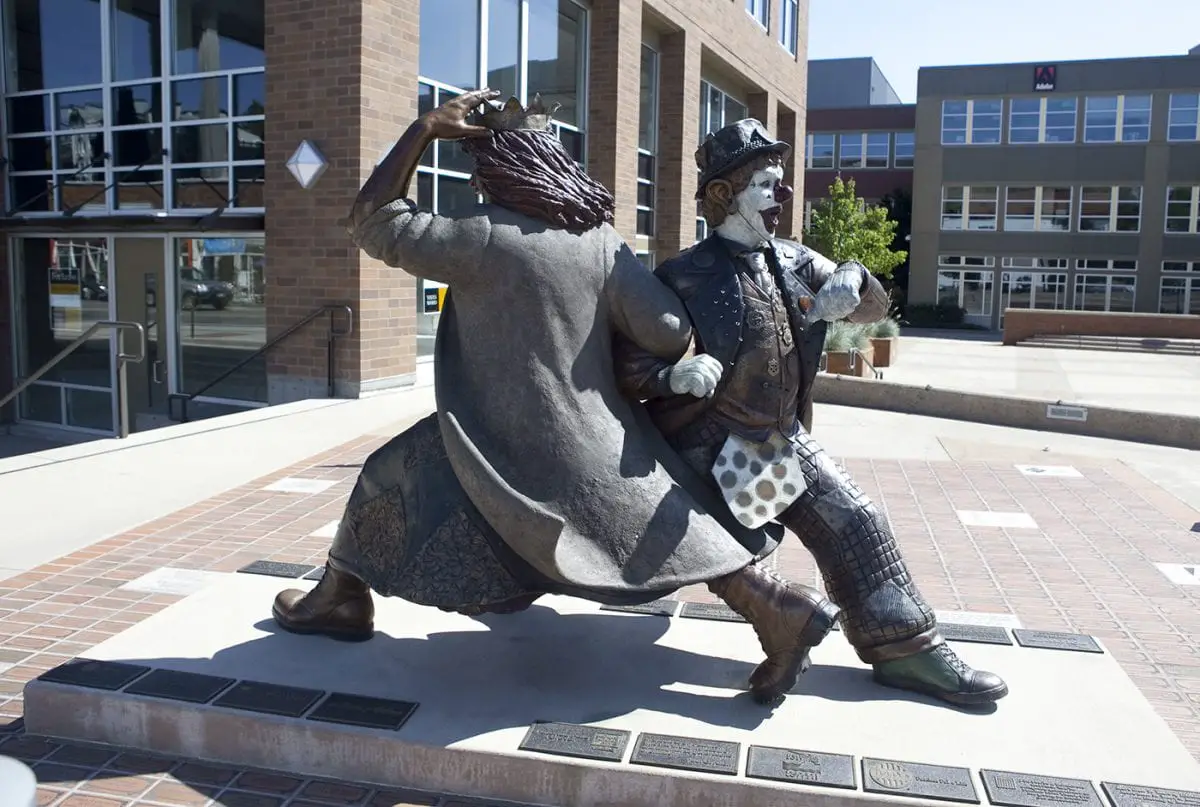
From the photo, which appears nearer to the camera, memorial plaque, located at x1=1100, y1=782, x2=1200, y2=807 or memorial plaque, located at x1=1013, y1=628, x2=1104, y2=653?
memorial plaque, located at x1=1100, y1=782, x2=1200, y2=807

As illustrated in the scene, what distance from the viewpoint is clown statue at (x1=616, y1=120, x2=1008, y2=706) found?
135 inches

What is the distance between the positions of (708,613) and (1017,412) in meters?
8.41

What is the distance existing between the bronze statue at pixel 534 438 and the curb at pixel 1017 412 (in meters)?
8.87

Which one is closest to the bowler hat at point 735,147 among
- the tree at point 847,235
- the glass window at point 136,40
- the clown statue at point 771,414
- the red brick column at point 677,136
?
the clown statue at point 771,414

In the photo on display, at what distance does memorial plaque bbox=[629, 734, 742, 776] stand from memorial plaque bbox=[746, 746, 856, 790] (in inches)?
2.4

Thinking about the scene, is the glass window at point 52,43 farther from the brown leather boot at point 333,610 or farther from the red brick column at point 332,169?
the brown leather boot at point 333,610

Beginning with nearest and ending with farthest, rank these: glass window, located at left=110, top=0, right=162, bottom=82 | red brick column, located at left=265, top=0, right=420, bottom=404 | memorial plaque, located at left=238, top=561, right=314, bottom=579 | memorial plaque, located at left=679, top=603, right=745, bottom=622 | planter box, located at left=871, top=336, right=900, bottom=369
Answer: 1. memorial plaque, located at left=679, top=603, right=745, bottom=622
2. memorial plaque, located at left=238, top=561, right=314, bottom=579
3. red brick column, located at left=265, top=0, right=420, bottom=404
4. glass window, located at left=110, top=0, right=162, bottom=82
5. planter box, located at left=871, top=336, right=900, bottom=369

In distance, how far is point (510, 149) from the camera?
3451 mm

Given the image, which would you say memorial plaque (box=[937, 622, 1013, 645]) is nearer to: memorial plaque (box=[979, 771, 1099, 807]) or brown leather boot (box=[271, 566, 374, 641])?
memorial plaque (box=[979, 771, 1099, 807])

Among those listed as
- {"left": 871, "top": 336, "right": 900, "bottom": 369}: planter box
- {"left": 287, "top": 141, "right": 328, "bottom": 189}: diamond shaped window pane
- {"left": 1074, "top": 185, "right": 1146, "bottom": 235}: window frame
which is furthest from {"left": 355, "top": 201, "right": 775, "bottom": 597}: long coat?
{"left": 1074, "top": 185, "right": 1146, "bottom": 235}: window frame

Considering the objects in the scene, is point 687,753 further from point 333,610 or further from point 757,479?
point 333,610

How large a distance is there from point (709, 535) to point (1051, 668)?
4.64 ft

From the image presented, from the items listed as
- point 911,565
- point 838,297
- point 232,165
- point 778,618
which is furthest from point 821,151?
point 778,618

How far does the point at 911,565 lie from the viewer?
5.98 meters
